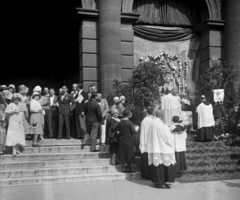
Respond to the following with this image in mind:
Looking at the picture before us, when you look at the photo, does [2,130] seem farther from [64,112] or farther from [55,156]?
[64,112]

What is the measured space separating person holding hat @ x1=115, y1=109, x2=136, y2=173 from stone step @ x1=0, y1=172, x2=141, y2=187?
0.80 ft

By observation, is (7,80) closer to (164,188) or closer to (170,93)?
(170,93)

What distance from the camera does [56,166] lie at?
26.7ft

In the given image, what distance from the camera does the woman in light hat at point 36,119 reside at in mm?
9156

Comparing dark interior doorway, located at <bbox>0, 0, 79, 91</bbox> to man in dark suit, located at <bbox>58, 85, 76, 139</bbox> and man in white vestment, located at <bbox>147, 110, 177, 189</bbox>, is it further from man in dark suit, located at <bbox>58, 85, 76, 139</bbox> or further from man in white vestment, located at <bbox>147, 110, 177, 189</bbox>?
man in white vestment, located at <bbox>147, 110, 177, 189</bbox>

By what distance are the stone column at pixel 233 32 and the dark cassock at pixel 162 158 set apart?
8.07 m

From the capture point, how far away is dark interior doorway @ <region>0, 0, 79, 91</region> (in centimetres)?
1720

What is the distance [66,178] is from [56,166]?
0.70 metres

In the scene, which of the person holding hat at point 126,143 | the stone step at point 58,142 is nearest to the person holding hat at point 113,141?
the person holding hat at point 126,143

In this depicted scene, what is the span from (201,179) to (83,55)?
7.06 meters

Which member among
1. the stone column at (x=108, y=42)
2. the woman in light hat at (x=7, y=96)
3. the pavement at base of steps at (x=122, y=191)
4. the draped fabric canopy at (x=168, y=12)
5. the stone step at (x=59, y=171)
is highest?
the draped fabric canopy at (x=168, y=12)

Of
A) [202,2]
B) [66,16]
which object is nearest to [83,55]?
[66,16]

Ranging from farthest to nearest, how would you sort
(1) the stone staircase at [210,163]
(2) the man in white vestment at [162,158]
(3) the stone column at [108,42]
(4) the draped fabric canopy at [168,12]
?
(4) the draped fabric canopy at [168,12] → (3) the stone column at [108,42] → (1) the stone staircase at [210,163] → (2) the man in white vestment at [162,158]

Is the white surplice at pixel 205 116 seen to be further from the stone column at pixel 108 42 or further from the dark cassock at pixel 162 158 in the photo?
the dark cassock at pixel 162 158
